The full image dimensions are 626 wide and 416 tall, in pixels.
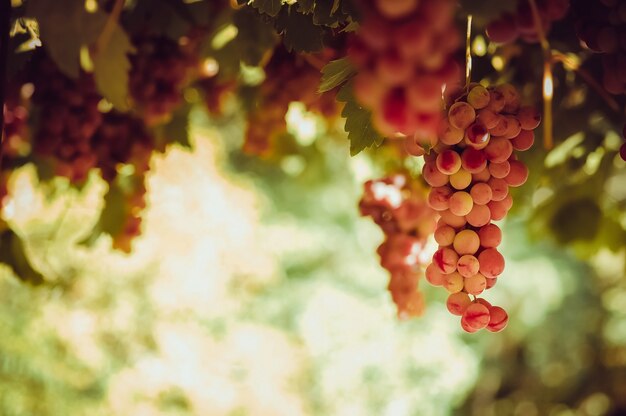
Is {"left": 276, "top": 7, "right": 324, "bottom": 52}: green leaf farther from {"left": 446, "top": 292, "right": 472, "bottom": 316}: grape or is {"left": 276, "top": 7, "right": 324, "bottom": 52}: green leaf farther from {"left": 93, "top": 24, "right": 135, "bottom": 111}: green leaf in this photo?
{"left": 446, "top": 292, "right": 472, "bottom": 316}: grape

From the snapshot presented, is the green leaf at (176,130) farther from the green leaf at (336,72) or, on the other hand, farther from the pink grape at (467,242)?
the pink grape at (467,242)

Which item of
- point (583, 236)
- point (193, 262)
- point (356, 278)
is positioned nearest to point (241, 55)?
point (583, 236)

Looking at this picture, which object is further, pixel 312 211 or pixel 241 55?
pixel 312 211

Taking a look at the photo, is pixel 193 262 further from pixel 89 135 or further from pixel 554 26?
pixel 554 26

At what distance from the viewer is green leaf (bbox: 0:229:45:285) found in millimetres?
840

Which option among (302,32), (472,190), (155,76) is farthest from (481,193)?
(155,76)

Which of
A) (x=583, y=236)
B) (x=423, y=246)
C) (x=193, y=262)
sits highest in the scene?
(x=423, y=246)

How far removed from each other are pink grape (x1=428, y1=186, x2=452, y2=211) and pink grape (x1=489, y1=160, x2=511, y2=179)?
4 centimetres

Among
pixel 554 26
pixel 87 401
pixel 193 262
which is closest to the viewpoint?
pixel 554 26

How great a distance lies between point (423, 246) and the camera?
29.3 inches

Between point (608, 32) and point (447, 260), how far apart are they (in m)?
0.24

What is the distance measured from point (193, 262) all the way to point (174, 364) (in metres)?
0.37

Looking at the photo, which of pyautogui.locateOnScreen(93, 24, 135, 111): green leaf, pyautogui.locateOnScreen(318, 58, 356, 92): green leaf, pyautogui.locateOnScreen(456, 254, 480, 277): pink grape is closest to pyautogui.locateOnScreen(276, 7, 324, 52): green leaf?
pyautogui.locateOnScreen(318, 58, 356, 92): green leaf

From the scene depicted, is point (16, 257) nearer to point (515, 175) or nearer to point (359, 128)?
point (359, 128)
